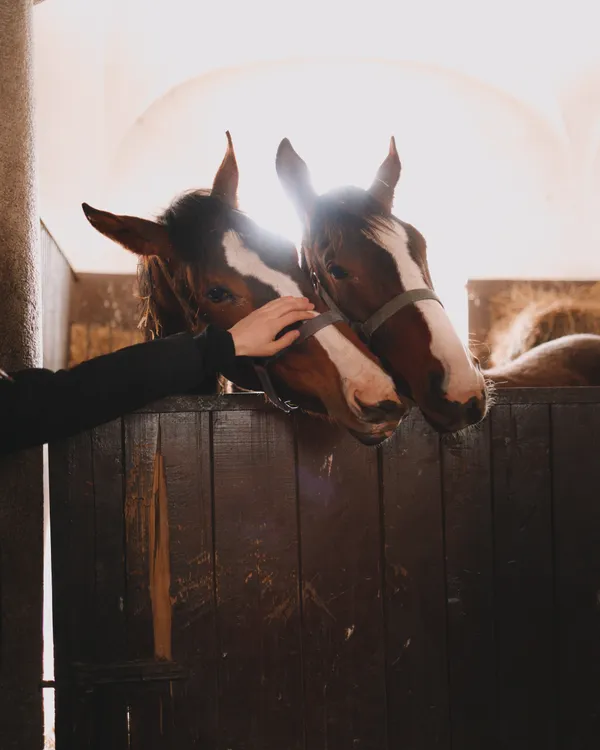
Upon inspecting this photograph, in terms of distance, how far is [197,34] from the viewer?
436cm

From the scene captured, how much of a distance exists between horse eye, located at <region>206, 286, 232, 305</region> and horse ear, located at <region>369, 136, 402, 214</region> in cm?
48

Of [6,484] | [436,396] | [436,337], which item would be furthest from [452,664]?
[6,484]

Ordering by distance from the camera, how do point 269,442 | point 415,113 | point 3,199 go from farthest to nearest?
point 415,113
point 3,199
point 269,442

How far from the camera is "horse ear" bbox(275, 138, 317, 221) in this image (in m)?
1.66

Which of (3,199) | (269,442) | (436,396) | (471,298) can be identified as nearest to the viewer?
(436,396)

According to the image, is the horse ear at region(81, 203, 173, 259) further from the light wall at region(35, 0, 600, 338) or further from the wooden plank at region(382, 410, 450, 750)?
the light wall at region(35, 0, 600, 338)

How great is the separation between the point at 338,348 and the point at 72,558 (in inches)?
27.7

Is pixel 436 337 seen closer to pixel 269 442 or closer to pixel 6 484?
pixel 269 442

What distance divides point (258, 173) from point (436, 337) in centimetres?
423

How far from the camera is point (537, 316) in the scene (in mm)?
3043

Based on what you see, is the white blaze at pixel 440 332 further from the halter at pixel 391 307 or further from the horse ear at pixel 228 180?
the horse ear at pixel 228 180

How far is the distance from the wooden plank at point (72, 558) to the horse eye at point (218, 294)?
1.28ft

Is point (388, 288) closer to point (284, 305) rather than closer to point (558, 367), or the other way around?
point (284, 305)

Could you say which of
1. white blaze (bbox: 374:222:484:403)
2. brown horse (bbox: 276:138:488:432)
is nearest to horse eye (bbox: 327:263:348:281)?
brown horse (bbox: 276:138:488:432)
